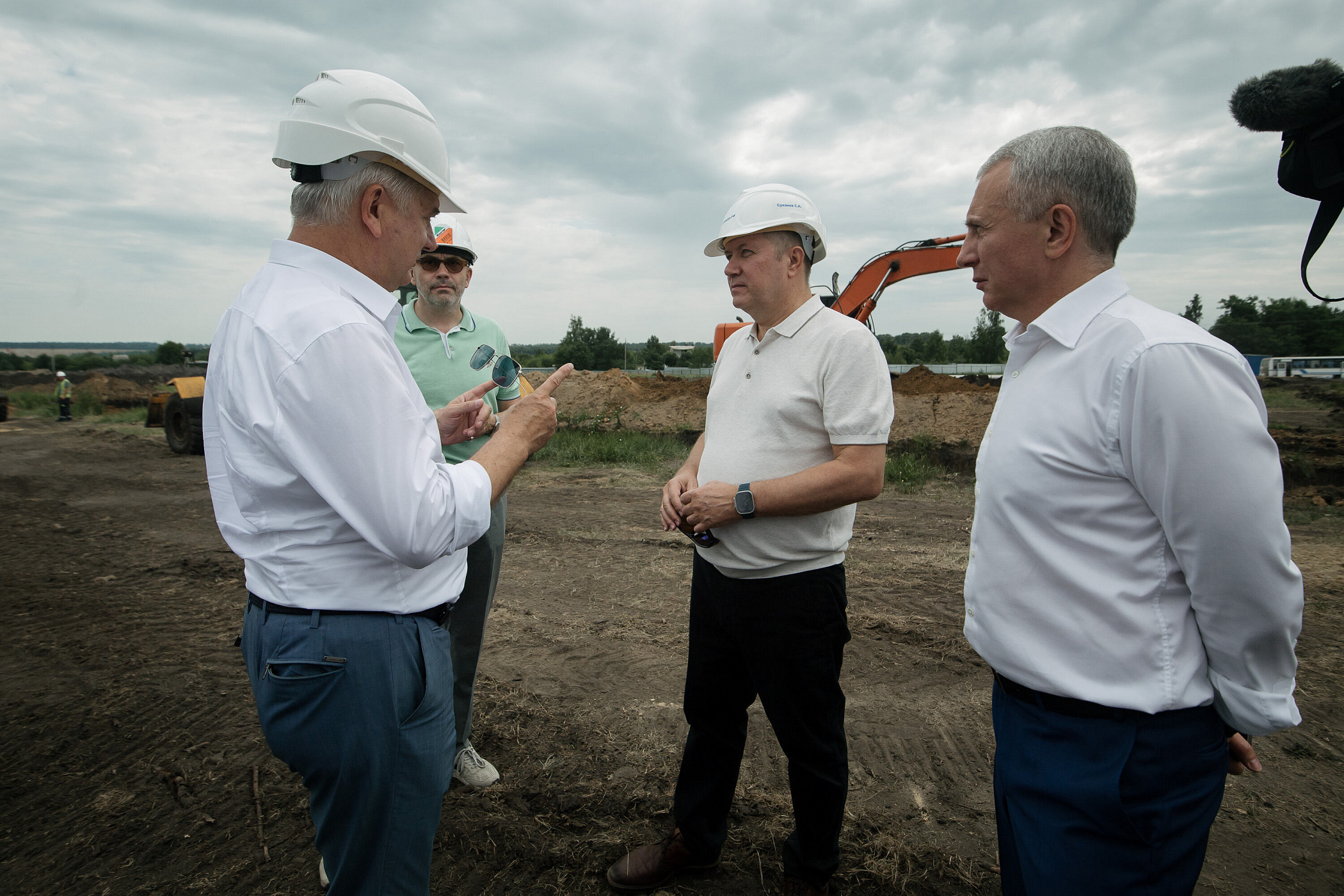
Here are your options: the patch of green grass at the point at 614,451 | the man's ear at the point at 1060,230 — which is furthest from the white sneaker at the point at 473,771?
the patch of green grass at the point at 614,451

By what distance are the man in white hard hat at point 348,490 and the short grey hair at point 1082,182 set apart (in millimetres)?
1267

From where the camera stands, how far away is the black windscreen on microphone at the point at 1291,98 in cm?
159

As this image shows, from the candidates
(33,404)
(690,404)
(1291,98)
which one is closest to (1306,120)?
(1291,98)

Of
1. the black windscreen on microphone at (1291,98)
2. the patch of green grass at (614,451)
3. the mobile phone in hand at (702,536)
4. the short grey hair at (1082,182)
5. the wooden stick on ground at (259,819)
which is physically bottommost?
the wooden stick on ground at (259,819)

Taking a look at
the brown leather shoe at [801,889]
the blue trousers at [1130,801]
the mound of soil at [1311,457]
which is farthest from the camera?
the mound of soil at [1311,457]

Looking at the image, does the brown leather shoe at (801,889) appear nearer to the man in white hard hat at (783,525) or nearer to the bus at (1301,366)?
the man in white hard hat at (783,525)

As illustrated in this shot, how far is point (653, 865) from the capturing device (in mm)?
2539

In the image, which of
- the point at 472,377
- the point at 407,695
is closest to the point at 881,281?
the point at 472,377

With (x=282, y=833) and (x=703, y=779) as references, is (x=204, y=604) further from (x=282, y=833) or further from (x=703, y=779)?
(x=703, y=779)

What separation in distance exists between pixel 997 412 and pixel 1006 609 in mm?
466

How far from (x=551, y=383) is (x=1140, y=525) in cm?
133

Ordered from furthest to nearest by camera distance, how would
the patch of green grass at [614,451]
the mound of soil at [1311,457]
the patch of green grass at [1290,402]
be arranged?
the patch of green grass at [1290,402]
the patch of green grass at [614,451]
the mound of soil at [1311,457]

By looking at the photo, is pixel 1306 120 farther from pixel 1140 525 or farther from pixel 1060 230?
pixel 1140 525

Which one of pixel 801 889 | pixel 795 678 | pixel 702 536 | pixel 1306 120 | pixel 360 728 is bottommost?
pixel 801 889
